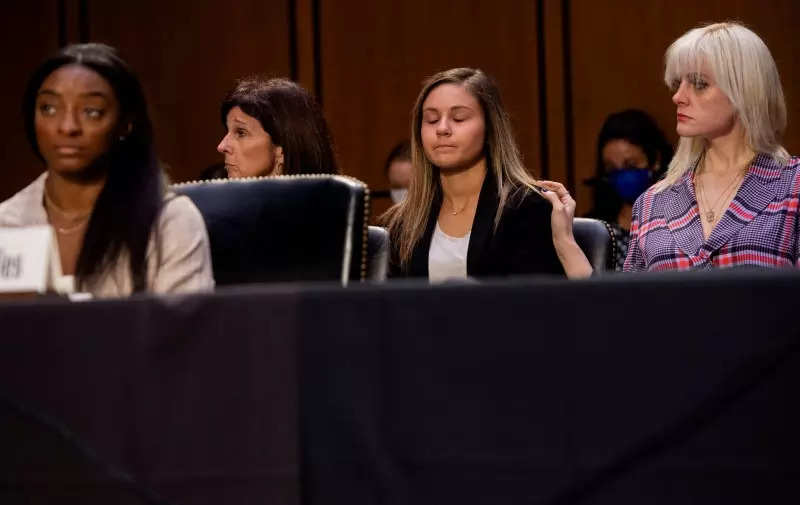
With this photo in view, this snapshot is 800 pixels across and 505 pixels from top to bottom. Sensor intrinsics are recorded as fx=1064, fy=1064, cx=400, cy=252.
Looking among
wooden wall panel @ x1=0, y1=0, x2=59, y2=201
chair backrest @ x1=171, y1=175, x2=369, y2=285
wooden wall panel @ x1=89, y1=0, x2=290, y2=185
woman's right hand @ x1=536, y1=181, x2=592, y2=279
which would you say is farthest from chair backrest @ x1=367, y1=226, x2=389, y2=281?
wooden wall panel @ x1=0, y1=0, x2=59, y2=201

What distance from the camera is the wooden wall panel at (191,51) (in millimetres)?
4891

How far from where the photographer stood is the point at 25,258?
1.37 meters

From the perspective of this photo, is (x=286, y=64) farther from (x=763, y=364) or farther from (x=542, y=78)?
(x=763, y=364)

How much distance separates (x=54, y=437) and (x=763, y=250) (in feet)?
4.90

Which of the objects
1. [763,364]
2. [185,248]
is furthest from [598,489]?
[185,248]

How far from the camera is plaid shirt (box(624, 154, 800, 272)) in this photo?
2170 mm

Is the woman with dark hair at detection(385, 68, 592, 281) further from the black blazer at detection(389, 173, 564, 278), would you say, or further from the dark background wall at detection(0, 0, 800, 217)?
the dark background wall at detection(0, 0, 800, 217)

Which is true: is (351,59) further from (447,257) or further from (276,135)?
(447,257)

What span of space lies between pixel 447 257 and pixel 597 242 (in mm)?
355

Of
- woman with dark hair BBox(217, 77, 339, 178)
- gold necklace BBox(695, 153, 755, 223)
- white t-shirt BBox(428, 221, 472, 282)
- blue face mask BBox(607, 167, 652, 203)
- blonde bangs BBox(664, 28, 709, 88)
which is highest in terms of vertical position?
blonde bangs BBox(664, 28, 709, 88)

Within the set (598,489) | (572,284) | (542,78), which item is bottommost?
(598,489)

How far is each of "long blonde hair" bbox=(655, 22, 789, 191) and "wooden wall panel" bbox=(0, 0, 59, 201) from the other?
3423mm

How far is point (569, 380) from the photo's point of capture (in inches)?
43.9

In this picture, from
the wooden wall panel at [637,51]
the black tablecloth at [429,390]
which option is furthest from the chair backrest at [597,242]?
the wooden wall panel at [637,51]
